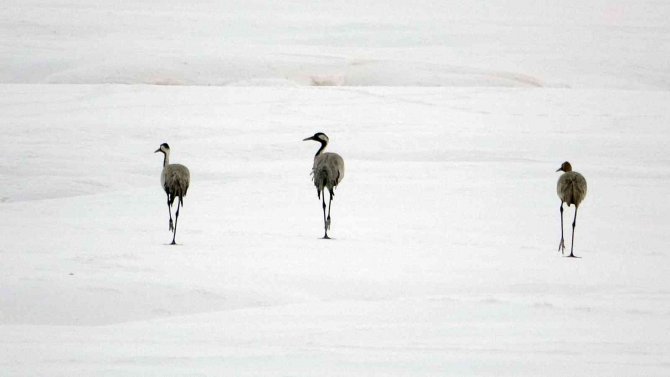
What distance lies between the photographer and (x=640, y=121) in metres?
18.0

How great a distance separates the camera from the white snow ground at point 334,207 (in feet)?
20.8

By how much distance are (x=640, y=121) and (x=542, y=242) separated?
8512 millimetres

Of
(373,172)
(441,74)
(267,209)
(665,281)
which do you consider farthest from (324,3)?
(665,281)

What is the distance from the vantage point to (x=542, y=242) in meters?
10.0

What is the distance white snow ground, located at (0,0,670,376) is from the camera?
633 centimetres

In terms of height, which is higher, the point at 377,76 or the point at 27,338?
the point at 377,76

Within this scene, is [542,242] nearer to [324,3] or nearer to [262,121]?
[262,121]

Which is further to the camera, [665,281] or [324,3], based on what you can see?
[324,3]

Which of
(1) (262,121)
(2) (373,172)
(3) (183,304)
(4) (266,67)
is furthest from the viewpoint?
(4) (266,67)

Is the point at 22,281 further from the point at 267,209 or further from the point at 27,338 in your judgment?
the point at 267,209

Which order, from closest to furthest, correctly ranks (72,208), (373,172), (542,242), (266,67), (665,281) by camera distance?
(665,281) < (542,242) < (72,208) < (373,172) < (266,67)

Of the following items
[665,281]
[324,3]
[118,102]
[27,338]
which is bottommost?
[27,338]

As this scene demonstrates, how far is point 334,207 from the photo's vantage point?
11.8 metres

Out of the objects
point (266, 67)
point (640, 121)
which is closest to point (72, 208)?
point (640, 121)
